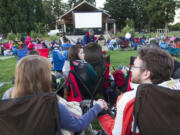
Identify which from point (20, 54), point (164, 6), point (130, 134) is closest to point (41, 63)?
point (130, 134)

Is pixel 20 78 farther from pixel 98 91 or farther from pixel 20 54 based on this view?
pixel 20 54

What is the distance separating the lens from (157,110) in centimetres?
122

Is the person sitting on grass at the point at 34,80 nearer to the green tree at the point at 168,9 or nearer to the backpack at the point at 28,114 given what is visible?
the backpack at the point at 28,114

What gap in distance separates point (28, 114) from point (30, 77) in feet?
0.89

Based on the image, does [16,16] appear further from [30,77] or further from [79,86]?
[30,77]

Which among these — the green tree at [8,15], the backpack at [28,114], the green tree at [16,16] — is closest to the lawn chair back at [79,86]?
the backpack at [28,114]

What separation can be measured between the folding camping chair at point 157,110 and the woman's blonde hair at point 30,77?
2.39ft

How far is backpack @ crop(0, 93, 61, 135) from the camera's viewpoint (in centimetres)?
115

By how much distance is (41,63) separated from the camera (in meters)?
1.33

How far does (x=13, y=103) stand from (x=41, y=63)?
0.36 metres

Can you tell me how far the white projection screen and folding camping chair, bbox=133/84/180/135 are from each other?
815 inches

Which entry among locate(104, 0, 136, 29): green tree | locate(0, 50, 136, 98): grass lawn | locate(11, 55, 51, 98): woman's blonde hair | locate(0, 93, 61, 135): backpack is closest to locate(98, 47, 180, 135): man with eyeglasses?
locate(0, 93, 61, 135): backpack

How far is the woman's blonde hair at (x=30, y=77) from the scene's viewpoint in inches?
50.6

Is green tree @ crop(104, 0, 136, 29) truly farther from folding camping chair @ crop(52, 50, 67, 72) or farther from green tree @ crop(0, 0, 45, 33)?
folding camping chair @ crop(52, 50, 67, 72)
